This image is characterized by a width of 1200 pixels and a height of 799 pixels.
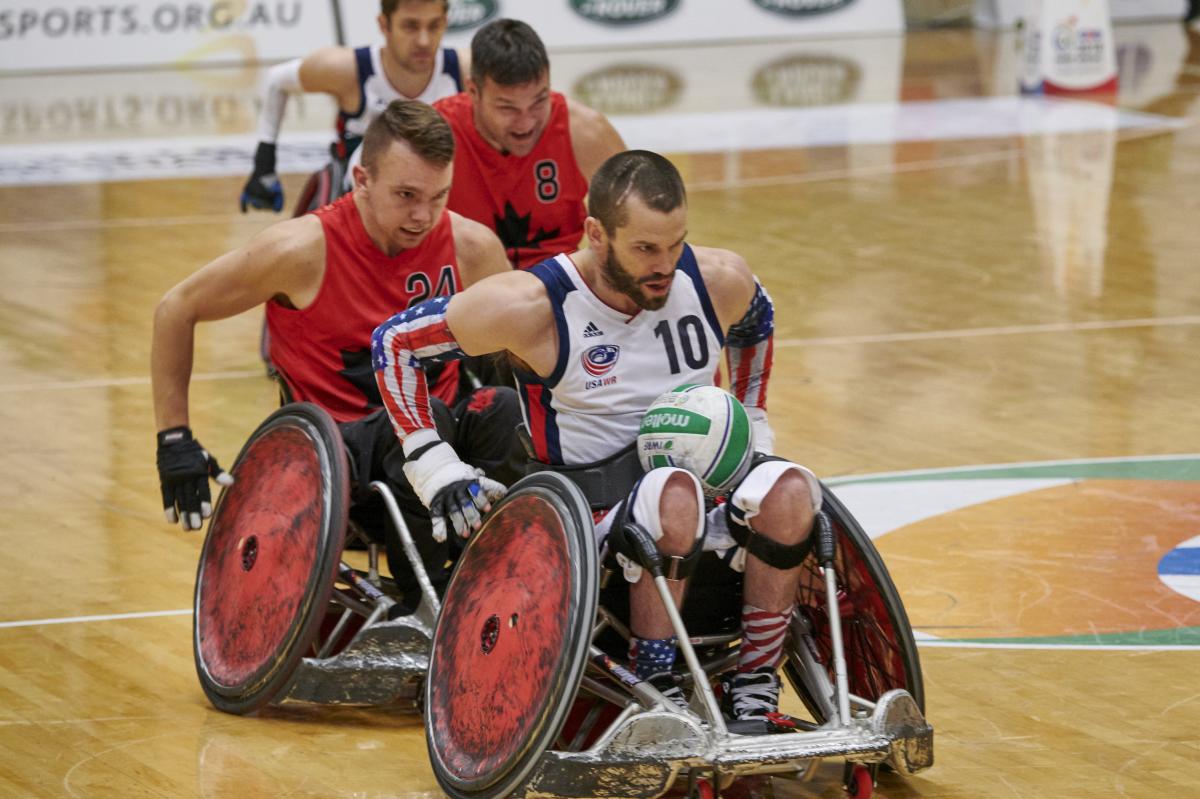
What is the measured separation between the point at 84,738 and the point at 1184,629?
3.01m

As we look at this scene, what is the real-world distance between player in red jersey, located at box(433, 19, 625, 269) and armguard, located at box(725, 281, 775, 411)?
85.5 inches

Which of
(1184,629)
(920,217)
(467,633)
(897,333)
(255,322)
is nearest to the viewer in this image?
(467,633)

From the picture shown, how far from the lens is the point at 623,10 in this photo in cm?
2166

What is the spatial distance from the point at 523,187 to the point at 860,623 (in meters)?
3.14

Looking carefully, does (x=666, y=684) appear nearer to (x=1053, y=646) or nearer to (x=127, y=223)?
(x=1053, y=646)

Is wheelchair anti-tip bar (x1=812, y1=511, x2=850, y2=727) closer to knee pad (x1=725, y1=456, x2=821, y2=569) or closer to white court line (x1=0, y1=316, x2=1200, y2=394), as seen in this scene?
knee pad (x1=725, y1=456, x2=821, y2=569)

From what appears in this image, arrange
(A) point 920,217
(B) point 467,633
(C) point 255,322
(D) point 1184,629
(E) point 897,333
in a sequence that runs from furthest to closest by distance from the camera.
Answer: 1. (A) point 920,217
2. (C) point 255,322
3. (E) point 897,333
4. (D) point 1184,629
5. (B) point 467,633

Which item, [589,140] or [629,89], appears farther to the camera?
[629,89]

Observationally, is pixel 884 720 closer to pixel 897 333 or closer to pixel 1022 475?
pixel 1022 475

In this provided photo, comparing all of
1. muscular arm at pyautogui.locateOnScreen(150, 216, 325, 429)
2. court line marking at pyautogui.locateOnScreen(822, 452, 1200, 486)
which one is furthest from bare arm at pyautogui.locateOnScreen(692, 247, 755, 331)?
court line marking at pyautogui.locateOnScreen(822, 452, 1200, 486)

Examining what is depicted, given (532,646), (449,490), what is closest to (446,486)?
(449,490)

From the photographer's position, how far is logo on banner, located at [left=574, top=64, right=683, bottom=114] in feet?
55.5

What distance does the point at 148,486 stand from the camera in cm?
710

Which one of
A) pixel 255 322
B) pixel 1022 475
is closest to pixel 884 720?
pixel 1022 475
